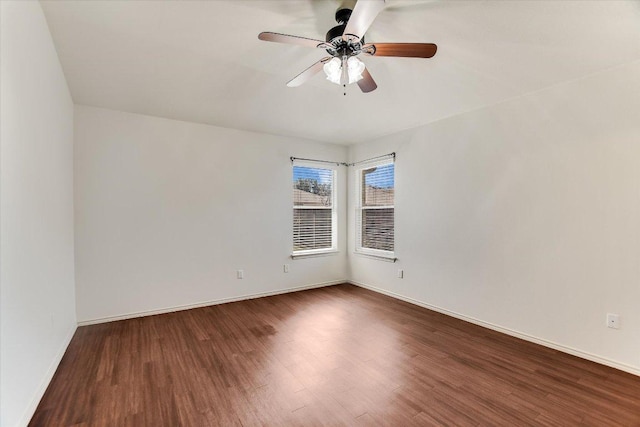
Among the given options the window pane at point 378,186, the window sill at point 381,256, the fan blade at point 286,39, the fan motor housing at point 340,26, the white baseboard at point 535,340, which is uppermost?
the fan motor housing at point 340,26

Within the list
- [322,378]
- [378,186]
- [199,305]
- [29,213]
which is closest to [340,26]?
[29,213]

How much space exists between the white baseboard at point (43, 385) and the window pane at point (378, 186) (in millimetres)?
4126

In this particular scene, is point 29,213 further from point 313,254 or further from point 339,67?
point 313,254

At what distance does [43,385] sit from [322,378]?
1.98 m

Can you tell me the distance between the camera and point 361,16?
4.90 feet

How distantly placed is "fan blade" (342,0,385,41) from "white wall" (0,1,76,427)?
5.86 feet

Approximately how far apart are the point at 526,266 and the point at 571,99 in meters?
1.61

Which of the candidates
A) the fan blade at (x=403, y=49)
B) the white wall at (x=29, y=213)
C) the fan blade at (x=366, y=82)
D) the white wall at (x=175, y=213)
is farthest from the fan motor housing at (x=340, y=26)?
the white wall at (x=175, y=213)

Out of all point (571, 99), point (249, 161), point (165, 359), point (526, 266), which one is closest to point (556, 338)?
point (526, 266)

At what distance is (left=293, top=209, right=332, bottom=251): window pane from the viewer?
489 centimetres

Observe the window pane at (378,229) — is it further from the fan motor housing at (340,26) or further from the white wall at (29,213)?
the white wall at (29,213)

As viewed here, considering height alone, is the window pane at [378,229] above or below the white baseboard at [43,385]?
above

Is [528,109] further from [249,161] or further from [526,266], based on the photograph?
[249,161]

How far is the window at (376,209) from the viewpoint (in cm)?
459
